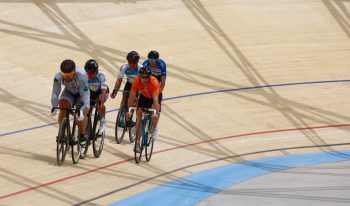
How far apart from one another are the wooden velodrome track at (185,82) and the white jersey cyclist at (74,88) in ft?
3.04

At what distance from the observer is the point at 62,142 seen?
9.30 meters

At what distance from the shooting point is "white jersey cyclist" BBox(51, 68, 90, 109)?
29.7ft

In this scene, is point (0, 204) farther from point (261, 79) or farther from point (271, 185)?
point (261, 79)

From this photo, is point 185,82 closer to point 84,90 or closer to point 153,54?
point 153,54

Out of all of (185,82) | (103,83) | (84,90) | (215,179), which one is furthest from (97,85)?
(185,82)

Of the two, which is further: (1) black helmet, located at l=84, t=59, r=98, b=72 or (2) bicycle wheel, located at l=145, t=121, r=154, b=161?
(2) bicycle wheel, located at l=145, t=121, r=154, b=161

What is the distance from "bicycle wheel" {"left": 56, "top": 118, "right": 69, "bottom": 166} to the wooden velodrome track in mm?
134

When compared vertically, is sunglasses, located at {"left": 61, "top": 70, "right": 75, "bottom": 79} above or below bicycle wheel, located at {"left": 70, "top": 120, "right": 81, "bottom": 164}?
above

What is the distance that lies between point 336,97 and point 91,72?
17.1 feet

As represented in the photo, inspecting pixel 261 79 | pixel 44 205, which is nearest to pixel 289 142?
pixel 261 79

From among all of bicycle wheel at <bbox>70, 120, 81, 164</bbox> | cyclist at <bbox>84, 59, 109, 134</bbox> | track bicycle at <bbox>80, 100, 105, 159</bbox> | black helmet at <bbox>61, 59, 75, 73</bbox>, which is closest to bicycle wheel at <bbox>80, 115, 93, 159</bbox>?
track bicycle at <bbox>80, 100, 105, 159</bbox>

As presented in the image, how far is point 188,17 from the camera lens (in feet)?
51.5

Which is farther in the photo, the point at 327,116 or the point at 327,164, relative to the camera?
the point at 327,116

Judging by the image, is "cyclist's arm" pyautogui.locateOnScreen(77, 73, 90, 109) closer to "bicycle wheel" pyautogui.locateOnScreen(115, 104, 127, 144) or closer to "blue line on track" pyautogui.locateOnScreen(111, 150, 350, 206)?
"blue line on track" pyautogui.locateOnScreen(111, 150, 350, 206)
